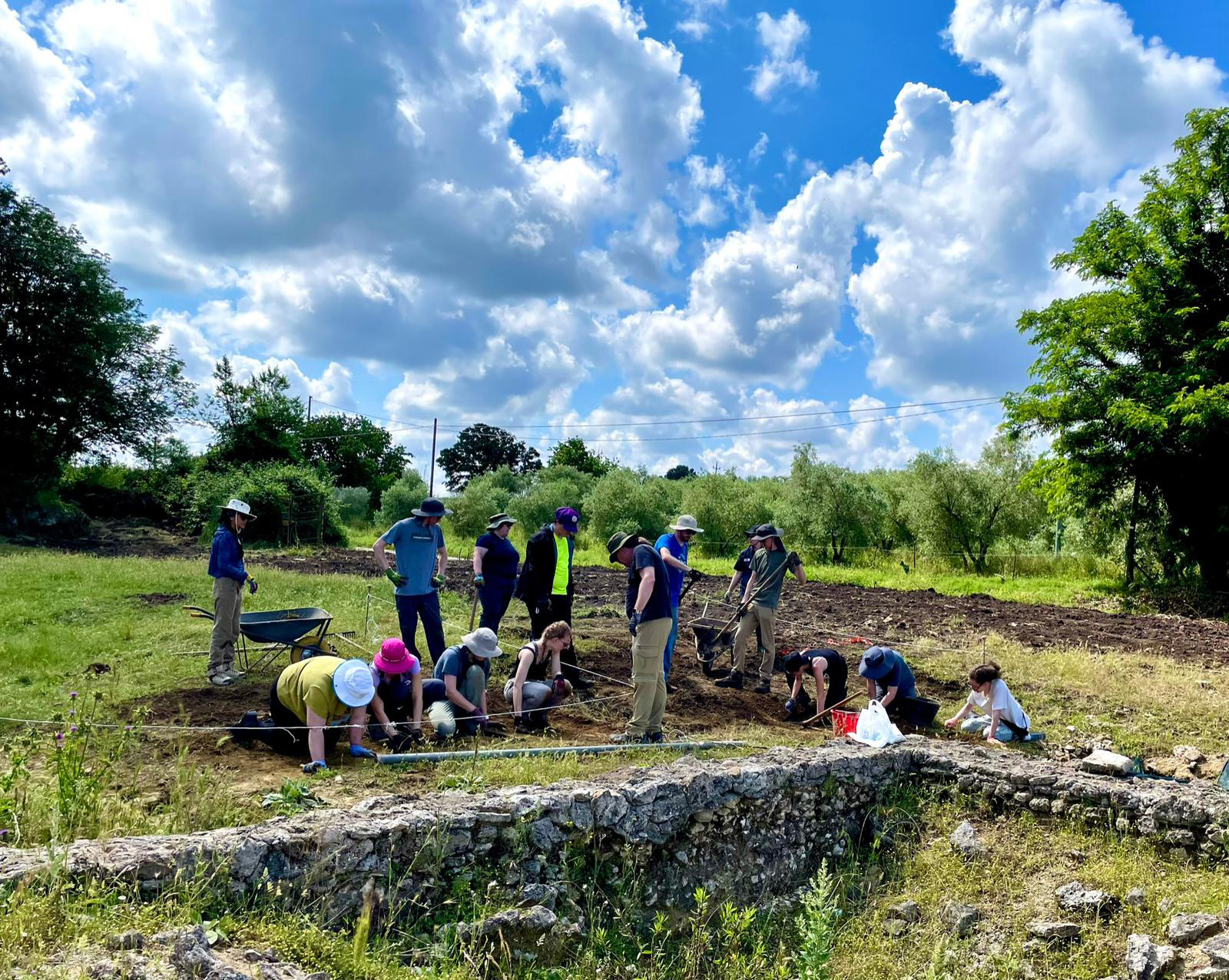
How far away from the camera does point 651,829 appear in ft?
16.4

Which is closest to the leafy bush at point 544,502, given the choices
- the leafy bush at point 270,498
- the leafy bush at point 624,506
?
the leafy bush at point 624,506

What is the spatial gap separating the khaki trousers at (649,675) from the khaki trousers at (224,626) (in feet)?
14.5

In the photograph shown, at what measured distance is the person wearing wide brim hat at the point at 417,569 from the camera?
314 inches

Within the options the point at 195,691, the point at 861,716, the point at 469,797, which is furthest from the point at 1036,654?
the point at 195,691

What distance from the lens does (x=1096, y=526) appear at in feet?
71.3

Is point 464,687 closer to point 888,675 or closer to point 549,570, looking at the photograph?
point 549,570

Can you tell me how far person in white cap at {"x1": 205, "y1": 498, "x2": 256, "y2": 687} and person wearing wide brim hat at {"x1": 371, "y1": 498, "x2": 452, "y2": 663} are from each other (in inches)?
57.4

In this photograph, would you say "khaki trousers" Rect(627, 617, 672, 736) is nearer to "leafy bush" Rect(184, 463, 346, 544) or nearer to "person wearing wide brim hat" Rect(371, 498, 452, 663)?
"person wearing wide brim hat" Rect(371, 498, 452, 663)

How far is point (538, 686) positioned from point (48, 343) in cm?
2853

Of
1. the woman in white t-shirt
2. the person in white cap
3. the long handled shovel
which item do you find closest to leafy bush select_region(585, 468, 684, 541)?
the long handled shovel

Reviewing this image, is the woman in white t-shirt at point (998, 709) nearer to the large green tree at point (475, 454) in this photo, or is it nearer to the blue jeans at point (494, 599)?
the blue jeans at point (494, 599)

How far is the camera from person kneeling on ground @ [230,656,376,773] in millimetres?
5727

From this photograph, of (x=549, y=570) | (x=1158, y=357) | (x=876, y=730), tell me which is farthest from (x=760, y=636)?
(x=1158, y=357)

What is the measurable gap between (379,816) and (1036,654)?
10460mm
